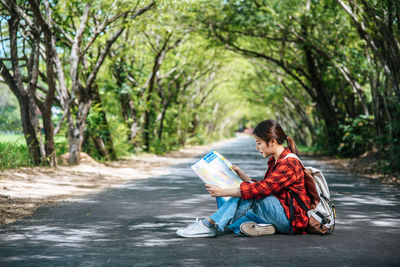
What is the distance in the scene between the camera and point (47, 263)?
4492 millimetres

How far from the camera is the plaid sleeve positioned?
526 cm

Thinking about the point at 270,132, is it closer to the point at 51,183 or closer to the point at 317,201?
the point at 317,201

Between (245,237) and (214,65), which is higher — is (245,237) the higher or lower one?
the lower one

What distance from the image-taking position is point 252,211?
557cm

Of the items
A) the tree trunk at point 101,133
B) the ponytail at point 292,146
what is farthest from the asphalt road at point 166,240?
the tree trunk at point 101,133

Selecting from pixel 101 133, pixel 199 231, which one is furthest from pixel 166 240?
pixel 101 133

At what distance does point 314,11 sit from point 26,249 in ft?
52.2

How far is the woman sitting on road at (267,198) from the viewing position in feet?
17.4

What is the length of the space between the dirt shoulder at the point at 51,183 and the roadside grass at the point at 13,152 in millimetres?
548

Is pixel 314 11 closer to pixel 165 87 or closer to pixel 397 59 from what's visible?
pixel 397 59

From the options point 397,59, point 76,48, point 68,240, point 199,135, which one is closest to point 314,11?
point 397,59

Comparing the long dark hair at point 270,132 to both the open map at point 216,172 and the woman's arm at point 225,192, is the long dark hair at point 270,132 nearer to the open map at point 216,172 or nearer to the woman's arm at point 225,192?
the open map at point 216,172

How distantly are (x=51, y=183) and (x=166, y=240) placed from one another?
6.51 metres

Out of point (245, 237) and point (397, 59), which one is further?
point (397, 59)
